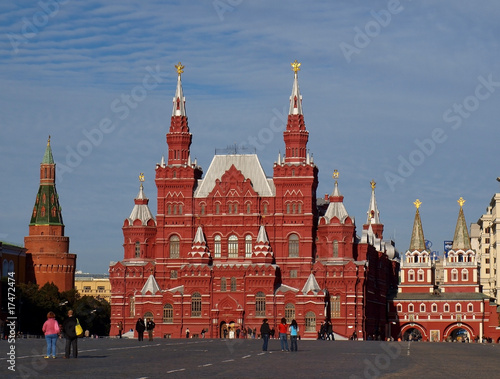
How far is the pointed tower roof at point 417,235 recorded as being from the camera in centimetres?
18112

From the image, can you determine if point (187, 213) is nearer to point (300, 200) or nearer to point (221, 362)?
point (300, 200)

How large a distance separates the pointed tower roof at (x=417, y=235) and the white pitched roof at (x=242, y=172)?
4985 cm

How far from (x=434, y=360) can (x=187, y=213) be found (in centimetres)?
8979

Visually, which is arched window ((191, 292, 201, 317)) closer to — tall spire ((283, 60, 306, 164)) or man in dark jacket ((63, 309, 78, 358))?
tall spire ((283, 60, 306, 164))

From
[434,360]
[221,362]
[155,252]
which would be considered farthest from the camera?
[155,252]

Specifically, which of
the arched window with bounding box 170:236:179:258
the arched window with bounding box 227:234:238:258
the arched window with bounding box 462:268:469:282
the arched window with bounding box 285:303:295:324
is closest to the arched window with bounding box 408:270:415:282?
the arched window with bounding box 462:268:469:282

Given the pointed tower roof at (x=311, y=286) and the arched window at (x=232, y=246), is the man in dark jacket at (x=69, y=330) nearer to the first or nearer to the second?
the pointed tower roof at (x=311, y=286)

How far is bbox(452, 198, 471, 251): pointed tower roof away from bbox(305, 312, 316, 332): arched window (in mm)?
55001

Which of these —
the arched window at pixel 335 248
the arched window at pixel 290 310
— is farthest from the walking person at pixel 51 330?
the arched window at pixel 335 248

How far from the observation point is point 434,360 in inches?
1967

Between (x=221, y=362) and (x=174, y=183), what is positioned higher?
(x=174, y=183)

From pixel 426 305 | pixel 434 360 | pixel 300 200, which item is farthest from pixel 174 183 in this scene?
pixel 434 360

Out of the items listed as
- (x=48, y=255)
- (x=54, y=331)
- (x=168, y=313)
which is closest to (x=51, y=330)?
(x=54, y=331)

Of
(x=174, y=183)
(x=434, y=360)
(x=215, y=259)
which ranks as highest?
(x=174, y=183)
